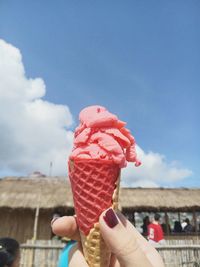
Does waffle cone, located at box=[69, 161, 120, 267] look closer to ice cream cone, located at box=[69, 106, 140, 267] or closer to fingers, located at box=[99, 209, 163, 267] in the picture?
ice cream cone, located at box=[69, 106, 140, 267]

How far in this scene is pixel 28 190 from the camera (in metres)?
14.4

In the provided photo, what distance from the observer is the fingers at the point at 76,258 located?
1.45 metres

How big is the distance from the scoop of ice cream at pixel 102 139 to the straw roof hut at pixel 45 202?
1038 cm

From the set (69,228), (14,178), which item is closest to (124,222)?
(69,228)

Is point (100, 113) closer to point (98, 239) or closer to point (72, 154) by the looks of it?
point (72, 154)

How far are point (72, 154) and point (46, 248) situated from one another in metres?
6.34

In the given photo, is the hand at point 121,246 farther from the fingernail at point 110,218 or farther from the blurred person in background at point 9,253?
the blurred person in background at point 9,253

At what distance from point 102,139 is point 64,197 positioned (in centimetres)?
1250

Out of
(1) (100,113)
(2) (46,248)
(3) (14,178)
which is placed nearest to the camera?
(1) (100,113)

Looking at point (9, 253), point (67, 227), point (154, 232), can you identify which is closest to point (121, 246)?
point (67, 227)

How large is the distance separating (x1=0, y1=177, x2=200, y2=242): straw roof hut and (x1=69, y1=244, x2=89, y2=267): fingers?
10150 mm

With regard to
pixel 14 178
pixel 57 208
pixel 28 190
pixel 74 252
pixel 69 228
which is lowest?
pixel 74 252

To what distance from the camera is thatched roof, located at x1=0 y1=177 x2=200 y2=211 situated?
42.2 ft

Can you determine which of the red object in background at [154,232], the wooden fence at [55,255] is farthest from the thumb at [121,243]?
the red object in background at [154,232]
